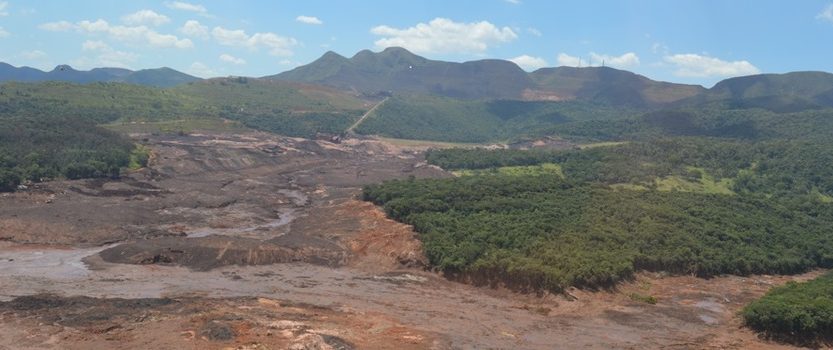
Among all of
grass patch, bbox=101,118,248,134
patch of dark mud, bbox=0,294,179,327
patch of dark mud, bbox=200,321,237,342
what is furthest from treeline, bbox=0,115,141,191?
patch of dark mud, bbox=200,321,237,342

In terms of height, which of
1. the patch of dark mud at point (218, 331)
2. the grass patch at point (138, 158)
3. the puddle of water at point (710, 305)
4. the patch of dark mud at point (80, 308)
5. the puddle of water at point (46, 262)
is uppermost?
the grass patch at point (138, 158)

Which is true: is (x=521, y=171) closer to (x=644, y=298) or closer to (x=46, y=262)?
(x=644, y=298)

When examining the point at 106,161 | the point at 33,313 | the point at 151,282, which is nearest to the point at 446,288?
the point at 151,282

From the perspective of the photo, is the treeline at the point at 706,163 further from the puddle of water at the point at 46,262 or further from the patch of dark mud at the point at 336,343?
the patch of dark mud at the point at 336,343

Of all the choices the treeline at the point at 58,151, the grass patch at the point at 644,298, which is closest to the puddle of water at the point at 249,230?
the treeline at the point at 58,151

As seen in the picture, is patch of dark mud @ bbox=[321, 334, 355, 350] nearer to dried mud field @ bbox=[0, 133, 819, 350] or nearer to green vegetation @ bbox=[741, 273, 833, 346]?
dried mud field @ bbox=[0, 133, 819, 350]

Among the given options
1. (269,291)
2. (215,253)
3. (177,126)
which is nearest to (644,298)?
(269,291)
